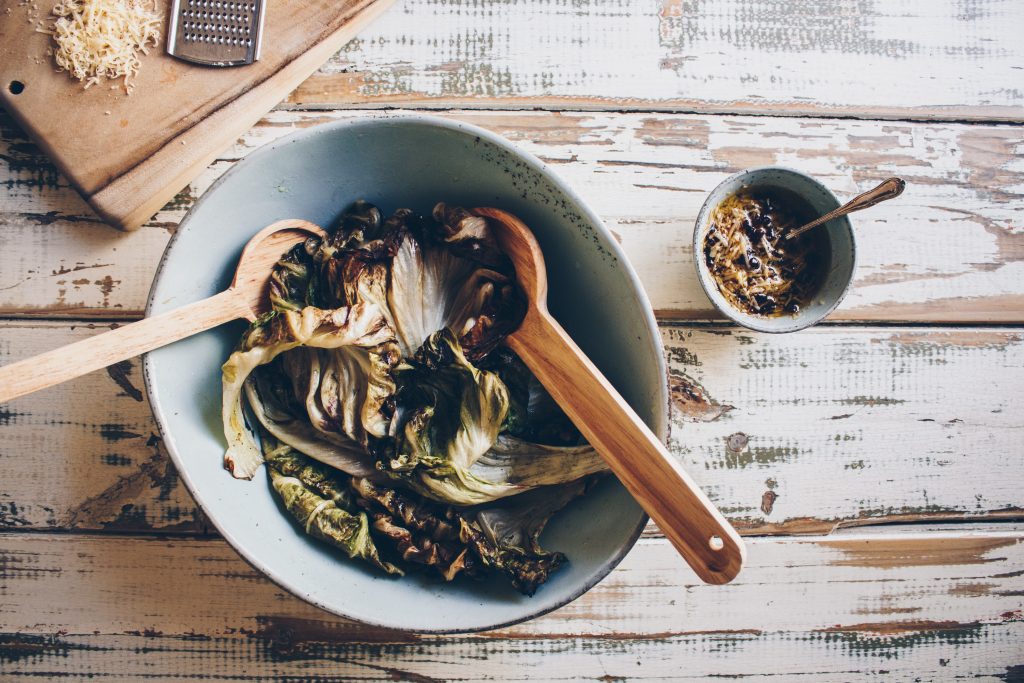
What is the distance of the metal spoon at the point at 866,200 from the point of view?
1.38 m

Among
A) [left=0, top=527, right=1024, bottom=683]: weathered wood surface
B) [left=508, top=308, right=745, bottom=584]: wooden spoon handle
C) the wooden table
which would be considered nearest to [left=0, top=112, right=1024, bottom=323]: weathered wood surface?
the wooden table

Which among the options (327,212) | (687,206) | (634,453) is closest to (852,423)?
(687,206)

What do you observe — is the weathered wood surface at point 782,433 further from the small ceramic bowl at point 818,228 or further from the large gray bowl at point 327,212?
the large gray bowl at point 327,212

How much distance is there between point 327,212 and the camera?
1.41 meters

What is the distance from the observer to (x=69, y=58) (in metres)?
1.59

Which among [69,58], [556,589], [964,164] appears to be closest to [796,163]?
[964,164]

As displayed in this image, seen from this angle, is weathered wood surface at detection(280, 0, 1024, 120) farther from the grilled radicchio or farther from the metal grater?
the grilled radicchio

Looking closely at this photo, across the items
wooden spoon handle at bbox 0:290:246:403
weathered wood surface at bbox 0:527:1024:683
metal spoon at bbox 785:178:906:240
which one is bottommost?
weathered wood surface at bbox 0:527:1024:683

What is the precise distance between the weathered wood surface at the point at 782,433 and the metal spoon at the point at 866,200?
0.28 meters

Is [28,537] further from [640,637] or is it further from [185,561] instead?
[640,637]

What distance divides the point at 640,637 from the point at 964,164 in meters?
1.38

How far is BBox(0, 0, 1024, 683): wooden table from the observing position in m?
1.63

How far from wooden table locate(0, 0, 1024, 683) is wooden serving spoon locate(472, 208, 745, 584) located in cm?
40

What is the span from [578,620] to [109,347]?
3.79 ft
